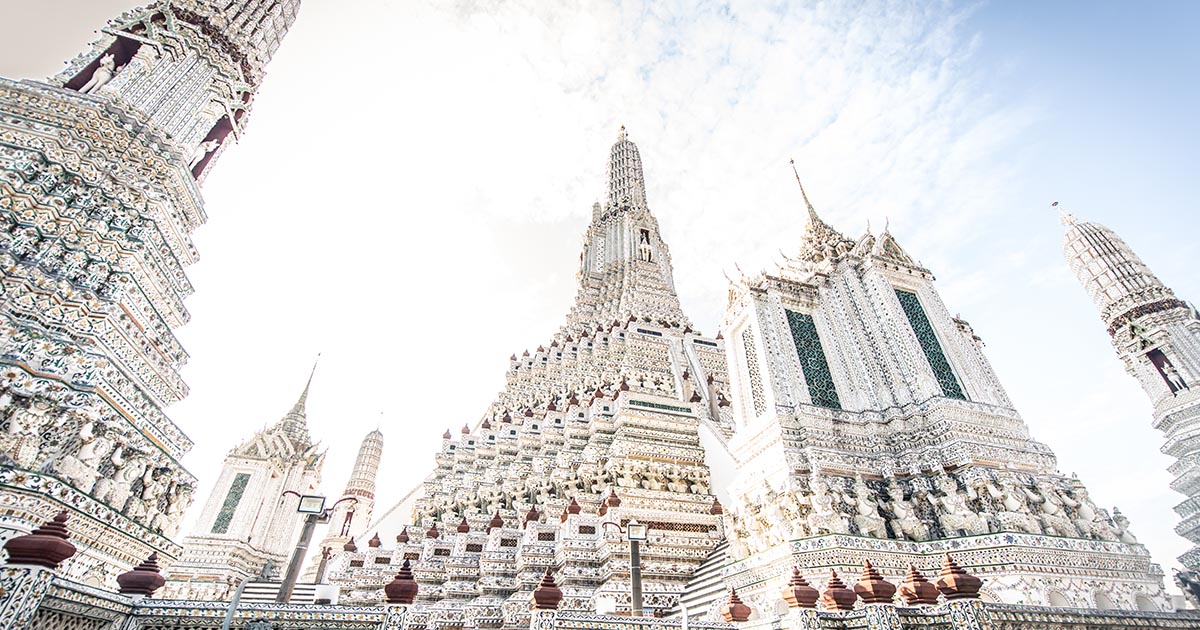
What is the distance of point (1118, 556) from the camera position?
805 centimetres

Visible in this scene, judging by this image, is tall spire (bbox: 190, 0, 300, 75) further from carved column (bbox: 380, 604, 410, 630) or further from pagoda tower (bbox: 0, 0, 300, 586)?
carved column (bbox: 380, 604, 410, 630)

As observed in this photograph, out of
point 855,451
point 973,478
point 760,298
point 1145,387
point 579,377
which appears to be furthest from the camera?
point 579,377

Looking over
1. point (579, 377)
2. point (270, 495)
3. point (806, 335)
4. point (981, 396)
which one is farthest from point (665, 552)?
point (270, 495)

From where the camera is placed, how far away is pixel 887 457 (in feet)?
32.9

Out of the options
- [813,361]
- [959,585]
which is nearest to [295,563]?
[959,585]

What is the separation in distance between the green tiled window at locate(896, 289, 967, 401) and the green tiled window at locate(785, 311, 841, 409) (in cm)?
192

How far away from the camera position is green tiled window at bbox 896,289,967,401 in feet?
35.1

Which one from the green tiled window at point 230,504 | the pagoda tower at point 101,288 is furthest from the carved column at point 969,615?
the green tiled window at point 230,504

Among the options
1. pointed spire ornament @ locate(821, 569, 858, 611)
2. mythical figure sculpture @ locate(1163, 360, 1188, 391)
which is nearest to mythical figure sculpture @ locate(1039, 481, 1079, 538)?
pointed spire ornament @ locate(821, 569, 858, 611)

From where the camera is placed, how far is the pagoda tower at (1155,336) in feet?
55.0

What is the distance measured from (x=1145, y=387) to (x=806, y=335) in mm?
16529

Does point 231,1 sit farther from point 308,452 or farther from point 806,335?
point 308,452

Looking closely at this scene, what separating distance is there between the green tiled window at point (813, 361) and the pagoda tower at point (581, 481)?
4012 millimetres

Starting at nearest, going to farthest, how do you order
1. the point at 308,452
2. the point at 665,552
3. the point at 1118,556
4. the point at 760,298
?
the point at 1118,556 < the point at 665,552 < the point at 760,298 < the point at 308,452
